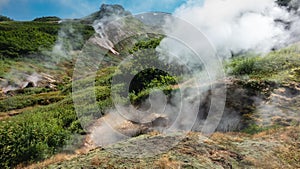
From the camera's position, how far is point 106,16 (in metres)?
128

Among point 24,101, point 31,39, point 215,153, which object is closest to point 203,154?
point 215,153

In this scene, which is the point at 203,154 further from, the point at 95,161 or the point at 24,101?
the point at 24,101

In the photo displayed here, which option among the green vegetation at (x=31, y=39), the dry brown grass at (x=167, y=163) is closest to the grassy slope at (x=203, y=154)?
the dry brown grass at (x=167, y=163)

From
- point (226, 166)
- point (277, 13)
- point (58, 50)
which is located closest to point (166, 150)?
point (226, 166)

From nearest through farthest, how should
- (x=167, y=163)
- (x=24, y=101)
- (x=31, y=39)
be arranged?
(x=167, y=163), (x=24, y=101), (x=31, y=39)

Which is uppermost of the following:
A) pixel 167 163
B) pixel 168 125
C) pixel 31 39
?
pixel 31 39

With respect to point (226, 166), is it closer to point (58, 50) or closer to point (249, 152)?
point (249, 152)

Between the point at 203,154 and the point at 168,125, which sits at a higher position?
the point at 168,125

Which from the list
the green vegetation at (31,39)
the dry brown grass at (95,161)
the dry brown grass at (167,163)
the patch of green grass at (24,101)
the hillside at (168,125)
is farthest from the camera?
the green vegetation at (31,39)

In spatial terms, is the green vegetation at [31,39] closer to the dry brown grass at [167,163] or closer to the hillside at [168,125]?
the hillside at [168,125]

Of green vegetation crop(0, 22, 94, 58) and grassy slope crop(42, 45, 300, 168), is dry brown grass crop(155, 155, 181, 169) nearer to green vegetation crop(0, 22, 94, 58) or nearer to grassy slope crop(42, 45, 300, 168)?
grassy slope crop(42, 45, 300, 168)

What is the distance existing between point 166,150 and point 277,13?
21.5 m

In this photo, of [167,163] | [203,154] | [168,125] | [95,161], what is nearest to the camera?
[167,163]

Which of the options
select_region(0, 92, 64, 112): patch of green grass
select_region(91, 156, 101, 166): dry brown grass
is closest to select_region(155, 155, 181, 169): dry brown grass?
select_region(91, 156, 101, 166): dry brown grass
